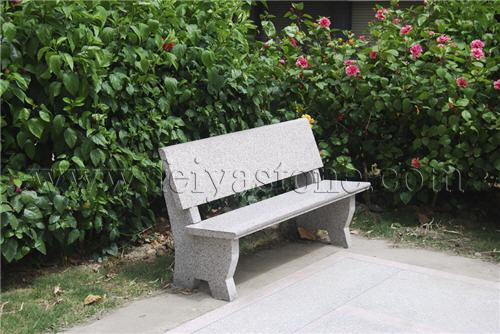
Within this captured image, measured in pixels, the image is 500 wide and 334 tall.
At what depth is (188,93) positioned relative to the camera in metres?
4.72

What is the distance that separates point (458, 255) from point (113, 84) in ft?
8.80

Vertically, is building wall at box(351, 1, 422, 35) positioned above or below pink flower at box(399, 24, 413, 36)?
above

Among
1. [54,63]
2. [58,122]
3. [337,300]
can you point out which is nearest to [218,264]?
[337,300]

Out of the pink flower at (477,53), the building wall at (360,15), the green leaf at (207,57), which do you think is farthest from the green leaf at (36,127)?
the building wall at (360,15)

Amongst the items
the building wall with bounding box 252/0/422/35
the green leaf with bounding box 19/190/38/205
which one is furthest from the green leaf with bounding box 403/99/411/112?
the building wall with bounding box 252/0/422/35

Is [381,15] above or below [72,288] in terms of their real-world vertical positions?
above

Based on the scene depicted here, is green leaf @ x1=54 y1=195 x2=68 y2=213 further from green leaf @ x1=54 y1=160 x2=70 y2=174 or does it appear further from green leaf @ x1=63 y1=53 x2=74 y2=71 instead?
green leaf @ x1=63 y1=53 x2=74 y2=71

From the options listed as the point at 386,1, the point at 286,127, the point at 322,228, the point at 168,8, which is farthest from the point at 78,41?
the point at 386,1

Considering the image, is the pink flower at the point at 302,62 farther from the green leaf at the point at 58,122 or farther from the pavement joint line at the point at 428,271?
the green leaf at the point at 58,122

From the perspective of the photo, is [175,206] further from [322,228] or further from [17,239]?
[322,228]

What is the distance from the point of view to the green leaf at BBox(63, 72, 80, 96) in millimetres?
3918

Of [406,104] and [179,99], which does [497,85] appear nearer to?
[406,104]

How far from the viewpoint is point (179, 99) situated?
15.7ft

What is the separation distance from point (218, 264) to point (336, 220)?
1.38 metres
